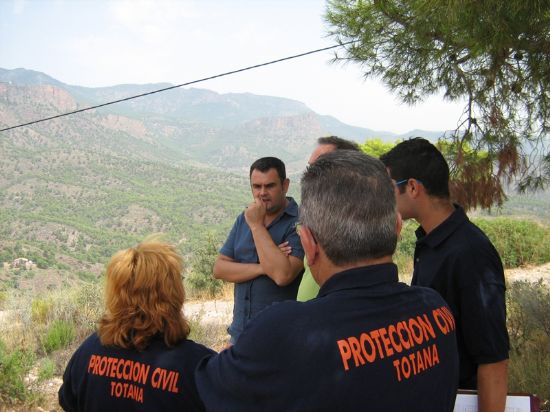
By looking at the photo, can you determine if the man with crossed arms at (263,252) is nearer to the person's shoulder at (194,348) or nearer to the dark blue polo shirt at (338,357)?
the person's shoulder at (194,348)

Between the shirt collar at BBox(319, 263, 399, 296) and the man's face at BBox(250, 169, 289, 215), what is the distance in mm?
1880

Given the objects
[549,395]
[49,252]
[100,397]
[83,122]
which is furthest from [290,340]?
[83,122]

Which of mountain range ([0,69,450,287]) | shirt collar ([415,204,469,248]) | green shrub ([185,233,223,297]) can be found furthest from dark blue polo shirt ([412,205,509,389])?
mountain range ([0,69,450,287])

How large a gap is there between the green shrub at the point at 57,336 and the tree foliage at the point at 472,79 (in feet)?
14.9

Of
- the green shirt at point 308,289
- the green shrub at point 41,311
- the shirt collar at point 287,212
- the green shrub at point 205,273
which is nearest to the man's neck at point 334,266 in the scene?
the green shirt at point 308,289

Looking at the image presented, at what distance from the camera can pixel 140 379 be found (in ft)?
5.38

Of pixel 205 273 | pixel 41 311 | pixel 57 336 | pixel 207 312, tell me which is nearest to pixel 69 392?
pixel 57 336

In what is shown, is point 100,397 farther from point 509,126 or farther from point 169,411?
point 509,126

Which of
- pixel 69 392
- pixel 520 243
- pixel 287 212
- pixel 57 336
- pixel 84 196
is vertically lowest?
pixel 84 196

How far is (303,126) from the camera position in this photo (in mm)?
191250

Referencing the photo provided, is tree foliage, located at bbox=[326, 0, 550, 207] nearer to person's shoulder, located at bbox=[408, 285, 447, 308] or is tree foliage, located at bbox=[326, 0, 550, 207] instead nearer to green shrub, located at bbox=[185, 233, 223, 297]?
person's shoulder, located at bbox=[408, 285, 447, 308]

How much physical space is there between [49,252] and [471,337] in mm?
46494

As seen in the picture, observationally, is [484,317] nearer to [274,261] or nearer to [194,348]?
[194,348]

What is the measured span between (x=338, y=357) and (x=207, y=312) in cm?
823
